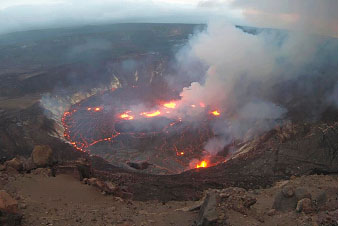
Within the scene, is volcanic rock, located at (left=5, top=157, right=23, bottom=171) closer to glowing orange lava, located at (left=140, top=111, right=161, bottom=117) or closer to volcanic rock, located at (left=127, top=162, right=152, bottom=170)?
volcanic rock, located at (left=127, top=162, right=152, bottom=170)

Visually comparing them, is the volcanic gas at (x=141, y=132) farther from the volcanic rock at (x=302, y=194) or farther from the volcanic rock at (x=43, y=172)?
the volcanic rock at (x=302, y=194)

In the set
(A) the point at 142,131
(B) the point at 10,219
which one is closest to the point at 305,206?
(B) the point at 10,219

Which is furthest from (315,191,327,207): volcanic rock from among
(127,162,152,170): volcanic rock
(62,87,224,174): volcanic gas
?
(127,162,152,170): volcanic rock

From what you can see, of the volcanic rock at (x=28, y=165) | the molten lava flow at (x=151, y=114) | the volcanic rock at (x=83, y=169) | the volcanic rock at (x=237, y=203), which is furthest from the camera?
the molten lava flow at (x=151, y=114)

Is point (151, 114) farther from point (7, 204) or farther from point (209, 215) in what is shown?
point (7, 204)

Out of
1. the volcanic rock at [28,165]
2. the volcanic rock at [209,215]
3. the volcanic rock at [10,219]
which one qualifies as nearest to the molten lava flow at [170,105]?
the volcanic rock at [28,165]

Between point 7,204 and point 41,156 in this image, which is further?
point 41,156

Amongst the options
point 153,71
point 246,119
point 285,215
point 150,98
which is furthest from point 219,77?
point 285,215
